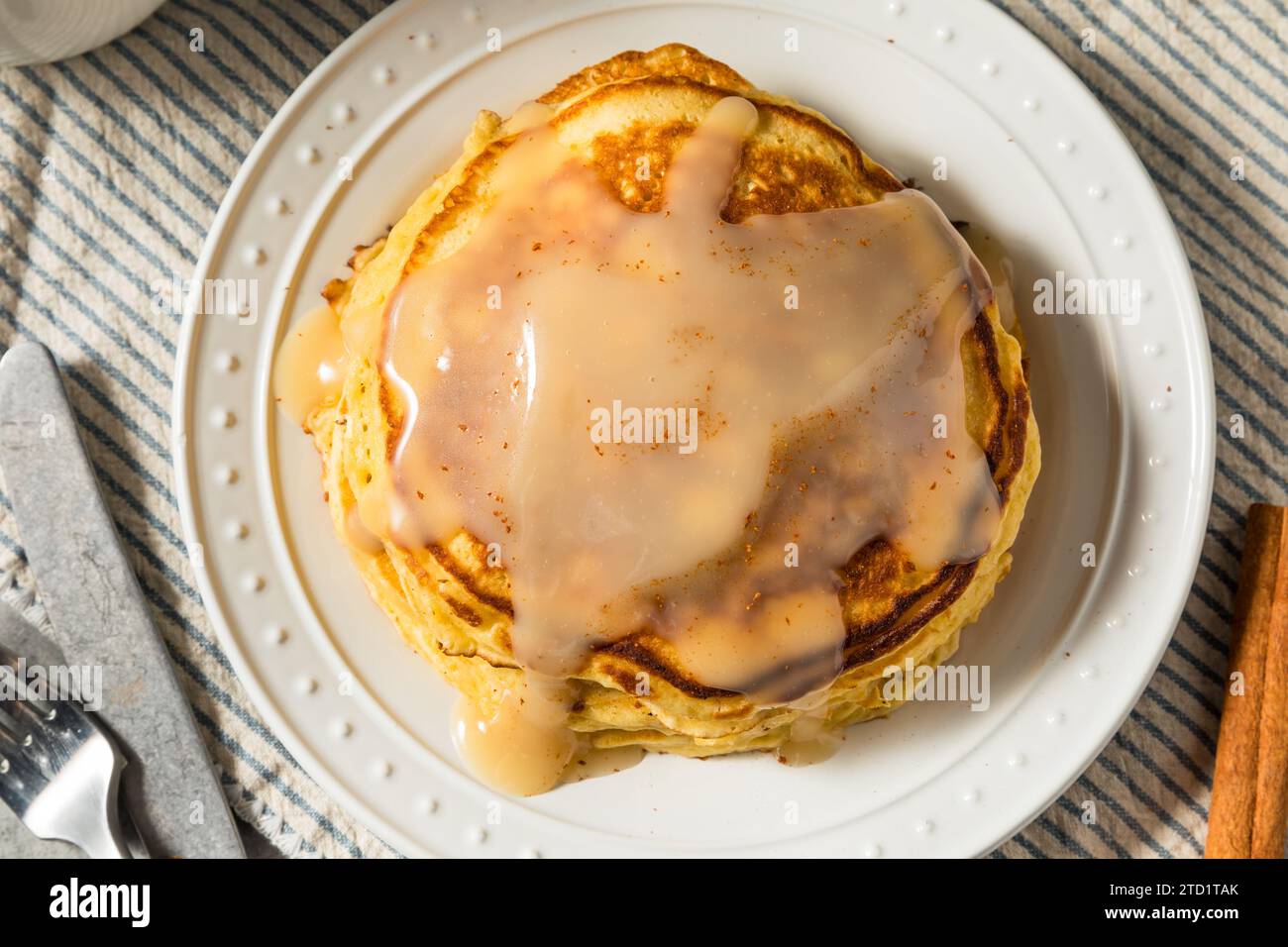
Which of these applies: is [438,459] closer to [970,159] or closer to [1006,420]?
[1006,420]

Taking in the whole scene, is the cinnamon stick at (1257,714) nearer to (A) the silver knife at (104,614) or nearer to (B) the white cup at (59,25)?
(A) the silver knife at (104,614)

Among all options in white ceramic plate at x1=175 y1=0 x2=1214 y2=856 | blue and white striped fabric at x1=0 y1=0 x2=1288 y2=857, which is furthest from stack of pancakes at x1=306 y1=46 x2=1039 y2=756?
blue and white striped fabric at x1=0 y1=0 x2=1288 y2=857

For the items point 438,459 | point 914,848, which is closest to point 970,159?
point 438,459

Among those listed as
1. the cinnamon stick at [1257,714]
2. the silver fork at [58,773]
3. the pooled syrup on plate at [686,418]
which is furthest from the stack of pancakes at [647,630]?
the silver fork at [58,773]

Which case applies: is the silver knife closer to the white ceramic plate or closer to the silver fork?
the silver fork

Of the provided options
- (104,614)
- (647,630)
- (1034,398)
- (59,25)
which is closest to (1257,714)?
(1034,398)

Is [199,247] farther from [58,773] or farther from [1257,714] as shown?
[1257,714]
